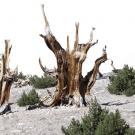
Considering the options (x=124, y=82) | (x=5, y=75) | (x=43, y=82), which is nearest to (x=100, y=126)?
(x=5, y=75)

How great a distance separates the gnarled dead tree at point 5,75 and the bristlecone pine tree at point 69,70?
159 cm

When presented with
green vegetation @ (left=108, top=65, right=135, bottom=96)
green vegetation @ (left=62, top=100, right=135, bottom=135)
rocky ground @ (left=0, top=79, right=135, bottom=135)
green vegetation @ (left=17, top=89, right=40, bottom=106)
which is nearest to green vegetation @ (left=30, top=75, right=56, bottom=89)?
green vegetation @ (left=108, top=65, right=135, bottom=96)

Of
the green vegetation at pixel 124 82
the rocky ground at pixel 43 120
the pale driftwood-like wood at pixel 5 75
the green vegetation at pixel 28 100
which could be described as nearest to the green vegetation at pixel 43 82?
the green vegetation at pixel 124 82

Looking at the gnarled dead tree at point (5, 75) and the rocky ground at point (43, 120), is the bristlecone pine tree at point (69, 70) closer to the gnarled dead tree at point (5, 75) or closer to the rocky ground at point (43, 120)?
the rocky ground at point (43, 120)

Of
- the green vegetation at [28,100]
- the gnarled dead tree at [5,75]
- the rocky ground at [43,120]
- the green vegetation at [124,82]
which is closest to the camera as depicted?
the rocky ground at [43,120]

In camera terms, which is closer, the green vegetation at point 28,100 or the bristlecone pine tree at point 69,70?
the bristlecone pine tree at point 69,70

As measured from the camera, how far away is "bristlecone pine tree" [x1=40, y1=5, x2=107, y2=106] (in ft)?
58.8

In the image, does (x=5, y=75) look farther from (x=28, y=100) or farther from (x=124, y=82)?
(x=124, y=82)

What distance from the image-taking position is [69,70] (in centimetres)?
1842

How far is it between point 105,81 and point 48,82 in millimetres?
2898

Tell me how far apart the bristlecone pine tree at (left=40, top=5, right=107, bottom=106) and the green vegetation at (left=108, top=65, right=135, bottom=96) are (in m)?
4.19

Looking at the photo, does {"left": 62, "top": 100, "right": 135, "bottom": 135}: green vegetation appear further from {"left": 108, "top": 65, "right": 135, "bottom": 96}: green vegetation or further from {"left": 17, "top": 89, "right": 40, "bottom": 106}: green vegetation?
{"left": 108, "top": 65, "right": 135, "bottom": 96}: green vegetation

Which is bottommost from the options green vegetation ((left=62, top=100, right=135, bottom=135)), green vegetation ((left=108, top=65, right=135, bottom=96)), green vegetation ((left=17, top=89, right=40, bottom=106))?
green vegetation ((left=62, top=100, right=135, bottom=135))

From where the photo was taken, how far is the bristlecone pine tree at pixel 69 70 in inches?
706
